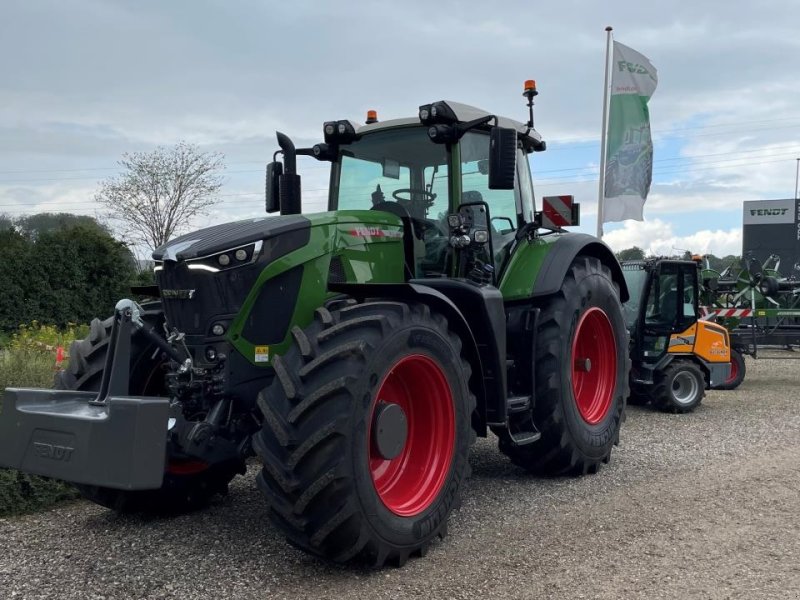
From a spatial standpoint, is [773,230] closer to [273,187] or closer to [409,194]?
[409,194]

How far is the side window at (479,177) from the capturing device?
5613 millimetres

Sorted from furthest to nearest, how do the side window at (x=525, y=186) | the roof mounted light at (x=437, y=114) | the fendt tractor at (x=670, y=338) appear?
the fendt tractor at (x=670, y=338), the side window at (x=525, y=186), the roof mounted light at (x=437, y=114)

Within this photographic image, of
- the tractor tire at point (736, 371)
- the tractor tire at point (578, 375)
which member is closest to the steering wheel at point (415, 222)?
the tractor tire at point (578, 375)

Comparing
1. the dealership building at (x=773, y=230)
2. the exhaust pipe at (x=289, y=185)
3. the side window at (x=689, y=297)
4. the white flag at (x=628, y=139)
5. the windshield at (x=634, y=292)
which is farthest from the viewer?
the dealership building at (x=773, y=230)

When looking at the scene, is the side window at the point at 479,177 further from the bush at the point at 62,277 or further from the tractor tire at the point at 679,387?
the bush at the point at 62,277

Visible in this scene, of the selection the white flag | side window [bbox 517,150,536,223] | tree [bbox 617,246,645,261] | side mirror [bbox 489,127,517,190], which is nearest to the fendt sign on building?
tree [bbox 617,246,645,261]

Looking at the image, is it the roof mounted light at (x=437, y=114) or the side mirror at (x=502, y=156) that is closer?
the side mirror at (x=502, y=156)

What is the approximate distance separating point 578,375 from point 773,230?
29646mm

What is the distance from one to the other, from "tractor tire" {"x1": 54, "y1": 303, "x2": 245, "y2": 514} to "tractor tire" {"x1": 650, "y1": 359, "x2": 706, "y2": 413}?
647 centimetres

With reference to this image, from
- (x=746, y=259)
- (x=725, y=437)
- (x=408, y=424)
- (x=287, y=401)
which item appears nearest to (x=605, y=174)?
(x=746, y=259)

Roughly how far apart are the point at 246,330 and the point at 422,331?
949mm

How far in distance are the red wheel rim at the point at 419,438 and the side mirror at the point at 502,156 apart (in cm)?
136

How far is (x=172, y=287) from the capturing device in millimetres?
4398

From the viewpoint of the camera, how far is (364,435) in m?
3.94
